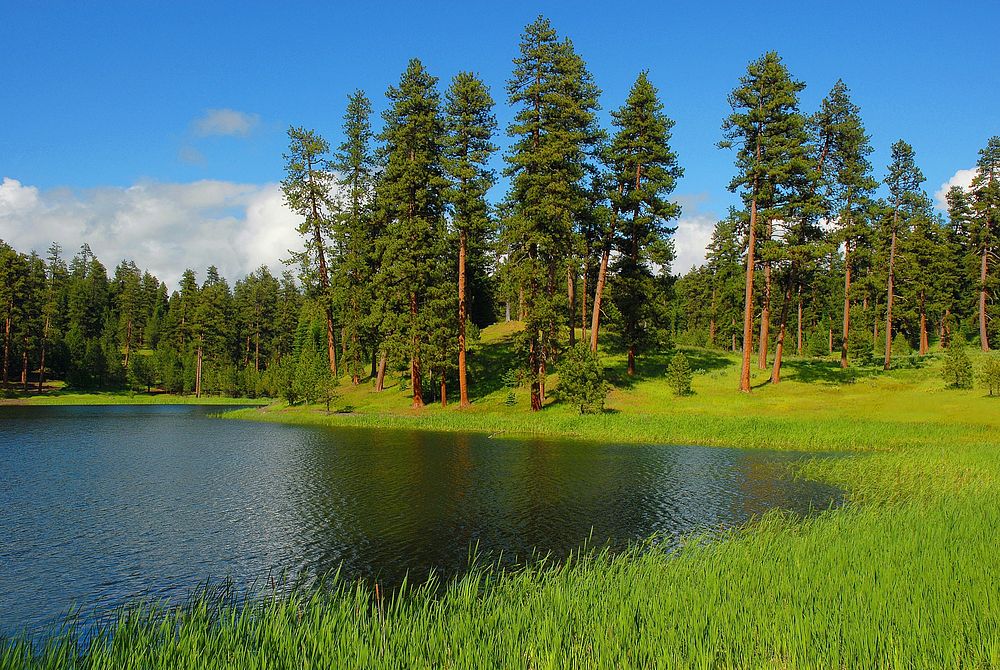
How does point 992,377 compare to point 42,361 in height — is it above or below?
above

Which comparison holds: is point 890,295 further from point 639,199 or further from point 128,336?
point 128,336

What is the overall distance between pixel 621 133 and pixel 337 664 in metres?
48.6

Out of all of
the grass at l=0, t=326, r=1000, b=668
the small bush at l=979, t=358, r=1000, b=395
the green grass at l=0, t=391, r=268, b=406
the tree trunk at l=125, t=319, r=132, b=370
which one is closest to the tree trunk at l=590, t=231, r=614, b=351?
the small bush at l=979, t=358, r=1000, b=395

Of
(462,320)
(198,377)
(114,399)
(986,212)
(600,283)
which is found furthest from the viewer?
(198,377)

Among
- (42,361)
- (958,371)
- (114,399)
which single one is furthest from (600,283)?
(42,361)

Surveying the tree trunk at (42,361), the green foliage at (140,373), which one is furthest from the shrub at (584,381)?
the green foliage at (140,373)

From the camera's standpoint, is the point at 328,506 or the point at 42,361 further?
the point at 42,361

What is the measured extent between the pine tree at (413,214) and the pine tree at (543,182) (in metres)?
6.57

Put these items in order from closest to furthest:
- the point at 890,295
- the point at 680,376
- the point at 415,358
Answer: the point at 680,376 → the point at 415,358 → the point at 890,295

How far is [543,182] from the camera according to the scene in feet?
142

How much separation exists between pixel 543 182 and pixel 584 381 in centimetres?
1435

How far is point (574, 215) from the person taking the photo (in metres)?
48.0

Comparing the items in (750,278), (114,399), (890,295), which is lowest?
(114,399)

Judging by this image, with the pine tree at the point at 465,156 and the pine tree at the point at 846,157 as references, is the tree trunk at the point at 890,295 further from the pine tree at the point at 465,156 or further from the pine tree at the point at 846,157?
the pine tree at the point at 465,156
